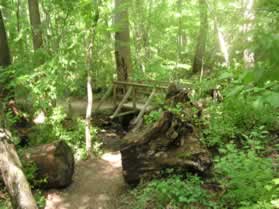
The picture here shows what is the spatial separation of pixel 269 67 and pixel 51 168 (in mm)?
5079

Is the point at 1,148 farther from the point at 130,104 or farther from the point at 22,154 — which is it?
the point at 130,104

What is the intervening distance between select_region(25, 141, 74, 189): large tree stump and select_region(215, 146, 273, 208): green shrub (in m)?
3.24

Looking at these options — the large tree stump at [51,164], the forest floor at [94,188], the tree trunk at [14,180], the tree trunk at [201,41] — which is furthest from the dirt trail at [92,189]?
the tree trunk at [201,41]

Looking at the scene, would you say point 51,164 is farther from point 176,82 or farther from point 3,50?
point 3,50

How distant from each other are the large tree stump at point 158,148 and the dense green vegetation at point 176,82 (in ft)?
0.96

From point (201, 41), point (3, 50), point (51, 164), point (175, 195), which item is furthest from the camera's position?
point (201, 41)

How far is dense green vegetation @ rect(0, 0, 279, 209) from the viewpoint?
241cm

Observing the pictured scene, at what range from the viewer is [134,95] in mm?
9703

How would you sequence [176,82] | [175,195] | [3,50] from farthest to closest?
[176,82] < [3,50] < [175,195]

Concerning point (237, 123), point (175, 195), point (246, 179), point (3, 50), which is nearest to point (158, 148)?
point (175, 195)

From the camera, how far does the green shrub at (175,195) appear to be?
160 inches

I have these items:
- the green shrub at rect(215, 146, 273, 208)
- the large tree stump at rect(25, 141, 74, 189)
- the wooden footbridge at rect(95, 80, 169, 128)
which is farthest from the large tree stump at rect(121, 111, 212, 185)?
the wooden footbridge at rect(95, 80, 169, 128)

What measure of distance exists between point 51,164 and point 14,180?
52.4 inches

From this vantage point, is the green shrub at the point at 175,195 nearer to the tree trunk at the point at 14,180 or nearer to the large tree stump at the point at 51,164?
the tree trunk at the point at 14,180
